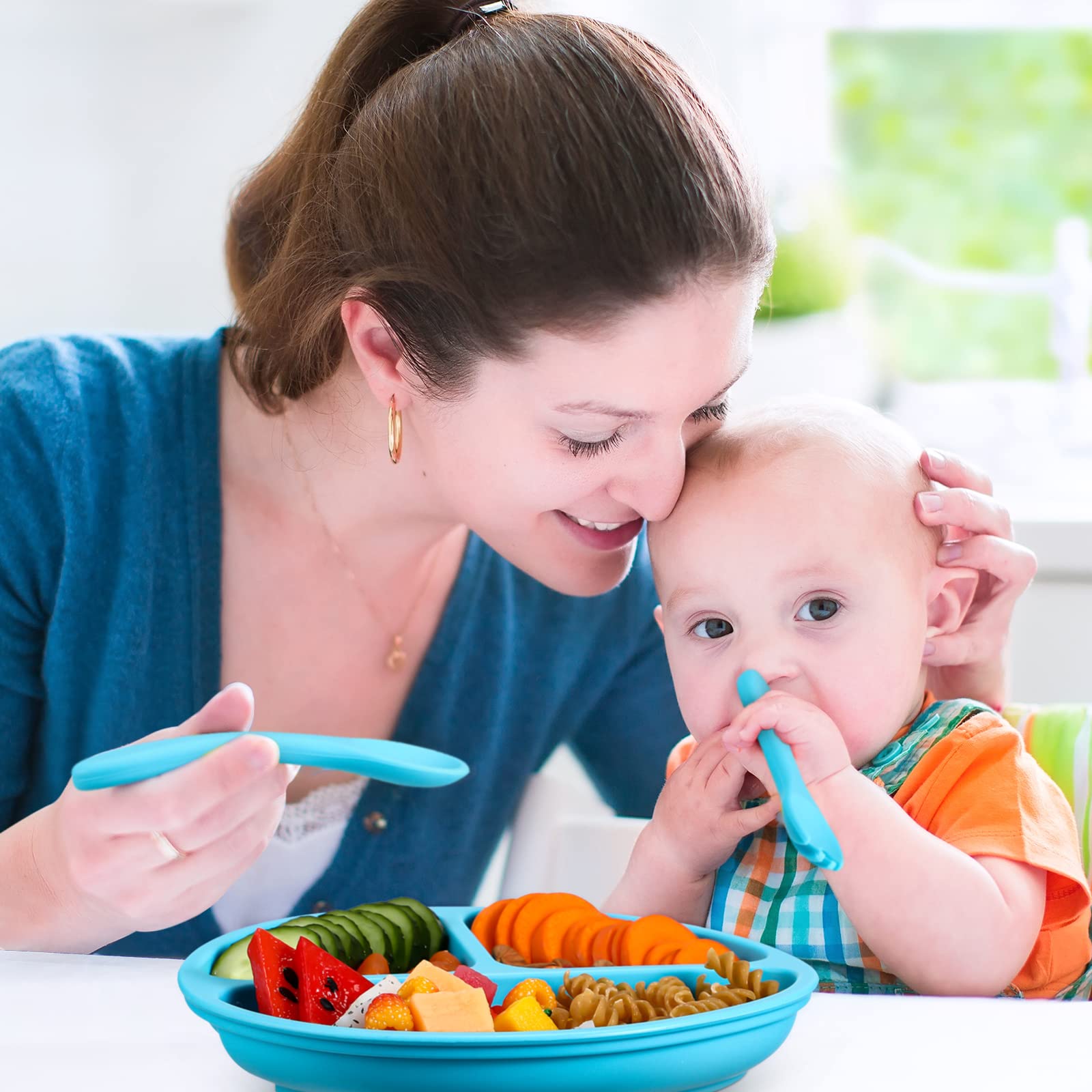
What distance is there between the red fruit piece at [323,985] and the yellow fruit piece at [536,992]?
0.08 metres

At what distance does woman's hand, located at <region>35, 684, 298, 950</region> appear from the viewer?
2.35ft

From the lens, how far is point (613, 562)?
1.15 metres

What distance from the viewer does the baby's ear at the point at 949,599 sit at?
104cm

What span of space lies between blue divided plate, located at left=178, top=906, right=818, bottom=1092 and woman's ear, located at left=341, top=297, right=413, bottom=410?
24.5 inches

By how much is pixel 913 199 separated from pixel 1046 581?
0.88 metres

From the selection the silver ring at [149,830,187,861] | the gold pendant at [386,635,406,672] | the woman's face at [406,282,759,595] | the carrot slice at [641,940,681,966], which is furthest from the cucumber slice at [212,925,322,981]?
the gold pendant at [386,635,406,672]

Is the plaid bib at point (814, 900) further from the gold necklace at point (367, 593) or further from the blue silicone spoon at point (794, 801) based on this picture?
the gold necklace at point (367, 593)

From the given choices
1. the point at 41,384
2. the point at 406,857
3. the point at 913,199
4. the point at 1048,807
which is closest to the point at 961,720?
the point at 1048,807

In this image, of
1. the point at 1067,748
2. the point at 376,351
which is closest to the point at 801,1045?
the point at 1067,748

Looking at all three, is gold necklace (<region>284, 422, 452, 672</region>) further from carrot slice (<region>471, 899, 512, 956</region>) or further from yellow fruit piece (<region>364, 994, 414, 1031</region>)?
yellow fruit piece (<region>364, 994, 414, 1031</region>)

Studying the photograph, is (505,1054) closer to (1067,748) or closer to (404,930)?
(404,930)

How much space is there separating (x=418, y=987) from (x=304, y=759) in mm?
129

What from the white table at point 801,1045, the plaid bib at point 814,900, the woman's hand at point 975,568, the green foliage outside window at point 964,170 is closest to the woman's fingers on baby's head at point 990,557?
the woman's hand at point 975,568

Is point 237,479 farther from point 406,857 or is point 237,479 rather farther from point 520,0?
point 520,0
